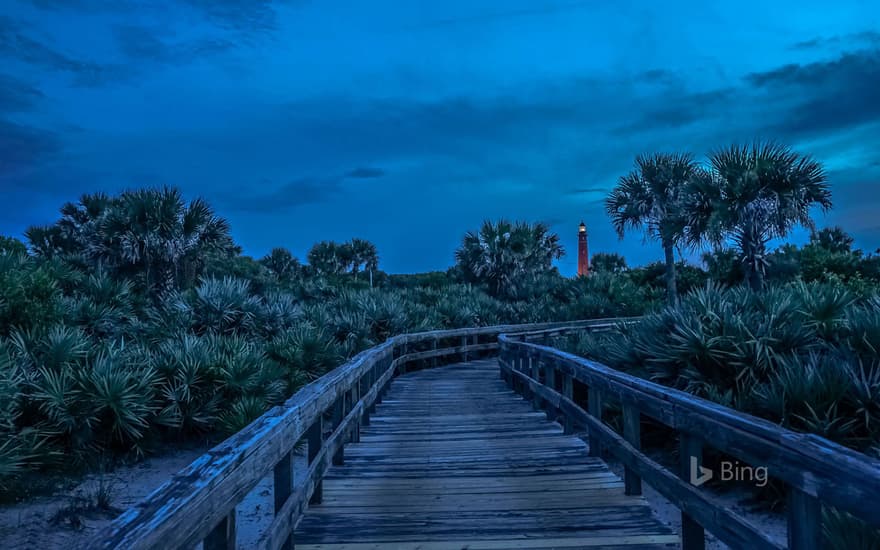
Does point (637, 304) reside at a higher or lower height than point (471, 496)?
higher

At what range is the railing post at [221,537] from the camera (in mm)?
2371

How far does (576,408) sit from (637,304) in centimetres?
2079

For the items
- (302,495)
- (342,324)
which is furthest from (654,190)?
(302,495)

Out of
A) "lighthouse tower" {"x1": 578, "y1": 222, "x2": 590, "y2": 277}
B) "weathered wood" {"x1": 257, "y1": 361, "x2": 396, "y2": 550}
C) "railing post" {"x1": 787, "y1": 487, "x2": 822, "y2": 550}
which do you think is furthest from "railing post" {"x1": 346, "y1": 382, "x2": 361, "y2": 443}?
"lighthouse tower" {"x1": 578, "y1": 222, "x2": 590, "y2": 277}

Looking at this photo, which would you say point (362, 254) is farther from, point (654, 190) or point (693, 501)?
point (693, 501)

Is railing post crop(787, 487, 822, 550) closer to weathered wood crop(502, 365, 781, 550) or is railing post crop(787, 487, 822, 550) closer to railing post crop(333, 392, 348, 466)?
weathered wood crop(502, 365, 781, 550)

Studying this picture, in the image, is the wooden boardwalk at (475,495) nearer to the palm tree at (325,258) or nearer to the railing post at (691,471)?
the railing post at (691,471)

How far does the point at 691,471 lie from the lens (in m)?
3.41

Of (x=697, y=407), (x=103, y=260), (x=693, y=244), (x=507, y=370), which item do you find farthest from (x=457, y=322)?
(x=697, y=407)

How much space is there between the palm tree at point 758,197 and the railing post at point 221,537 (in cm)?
2301

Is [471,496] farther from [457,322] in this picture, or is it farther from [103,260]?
[103,260]

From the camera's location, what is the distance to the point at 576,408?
249 inches

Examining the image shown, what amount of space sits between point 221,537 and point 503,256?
26.8m

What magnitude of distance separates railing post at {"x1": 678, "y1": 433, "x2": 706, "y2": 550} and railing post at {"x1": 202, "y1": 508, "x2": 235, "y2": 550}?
2482 millimetres
